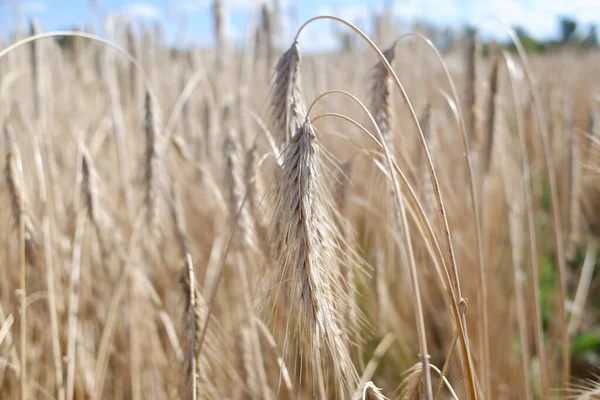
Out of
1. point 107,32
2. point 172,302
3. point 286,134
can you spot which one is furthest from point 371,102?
point 107,32

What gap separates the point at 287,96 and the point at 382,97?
0.73ft

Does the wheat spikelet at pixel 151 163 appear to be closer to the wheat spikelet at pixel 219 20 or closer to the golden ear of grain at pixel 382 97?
the golden ear of grain at pixel 382 97

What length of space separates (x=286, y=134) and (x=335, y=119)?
6.26 ft

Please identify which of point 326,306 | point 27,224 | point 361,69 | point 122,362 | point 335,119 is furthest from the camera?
point 361,69

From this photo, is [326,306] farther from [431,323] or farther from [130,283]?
[431,323]

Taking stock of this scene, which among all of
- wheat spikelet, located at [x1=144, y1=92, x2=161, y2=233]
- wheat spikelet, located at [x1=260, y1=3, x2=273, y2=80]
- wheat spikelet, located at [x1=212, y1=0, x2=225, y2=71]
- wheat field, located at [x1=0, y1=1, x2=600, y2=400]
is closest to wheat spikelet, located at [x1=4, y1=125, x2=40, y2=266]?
wheat field, located at [x1=0, y1=1, x2=600, y2=400]

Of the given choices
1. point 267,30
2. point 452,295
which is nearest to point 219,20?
point 267,30

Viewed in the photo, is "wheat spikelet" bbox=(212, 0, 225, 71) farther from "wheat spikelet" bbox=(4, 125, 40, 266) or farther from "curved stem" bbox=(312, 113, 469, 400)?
"curved stem" bbox=(312, 113, 469, 400)

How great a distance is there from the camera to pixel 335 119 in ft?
8.28

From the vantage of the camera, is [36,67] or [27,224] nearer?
[27,224]

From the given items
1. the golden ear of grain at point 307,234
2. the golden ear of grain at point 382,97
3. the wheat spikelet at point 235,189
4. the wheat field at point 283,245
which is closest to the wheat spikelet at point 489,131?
the wheat field at point 283,245

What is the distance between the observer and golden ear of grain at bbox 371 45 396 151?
785 mm

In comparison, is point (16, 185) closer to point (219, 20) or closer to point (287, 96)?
point (287, 96)

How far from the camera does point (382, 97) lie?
2.59ft
